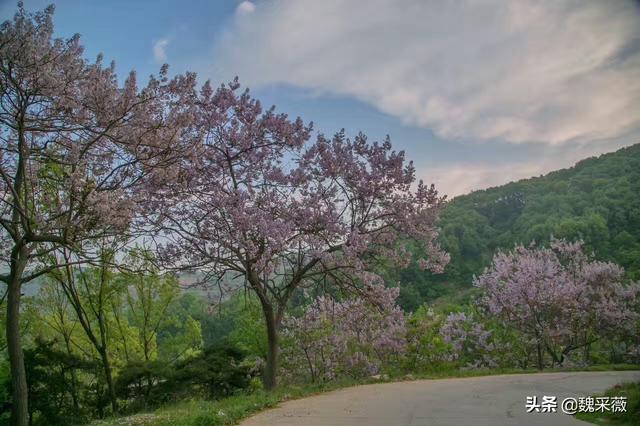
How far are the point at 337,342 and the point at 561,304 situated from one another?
876 cm

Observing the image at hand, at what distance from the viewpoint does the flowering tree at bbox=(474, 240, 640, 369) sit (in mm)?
18469

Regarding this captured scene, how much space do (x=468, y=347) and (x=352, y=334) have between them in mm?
4917

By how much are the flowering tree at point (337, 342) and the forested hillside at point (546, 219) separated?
2120 cm

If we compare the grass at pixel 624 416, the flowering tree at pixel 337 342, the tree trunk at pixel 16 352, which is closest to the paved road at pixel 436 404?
the grass at pixel 624 416

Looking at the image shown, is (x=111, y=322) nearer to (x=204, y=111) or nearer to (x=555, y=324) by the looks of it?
(x=204, y=111)

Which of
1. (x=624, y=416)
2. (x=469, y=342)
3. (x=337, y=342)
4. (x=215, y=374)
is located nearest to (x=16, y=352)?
(x=215, y=374)

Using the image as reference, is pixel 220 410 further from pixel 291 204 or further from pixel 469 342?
pixel 469 342

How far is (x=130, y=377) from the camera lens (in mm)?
13664

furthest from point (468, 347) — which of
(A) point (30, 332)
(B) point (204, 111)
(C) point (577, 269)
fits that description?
(A) point (30, 332)

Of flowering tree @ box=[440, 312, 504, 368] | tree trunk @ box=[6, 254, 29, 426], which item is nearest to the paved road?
tree trunk @ box=[6, 254, 29, 426]

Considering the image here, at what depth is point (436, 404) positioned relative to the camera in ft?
29.3

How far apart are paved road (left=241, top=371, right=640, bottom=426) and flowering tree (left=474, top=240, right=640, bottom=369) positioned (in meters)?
5.93

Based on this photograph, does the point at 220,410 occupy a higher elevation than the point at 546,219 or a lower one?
lower

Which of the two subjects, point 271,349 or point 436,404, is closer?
point 436,404
